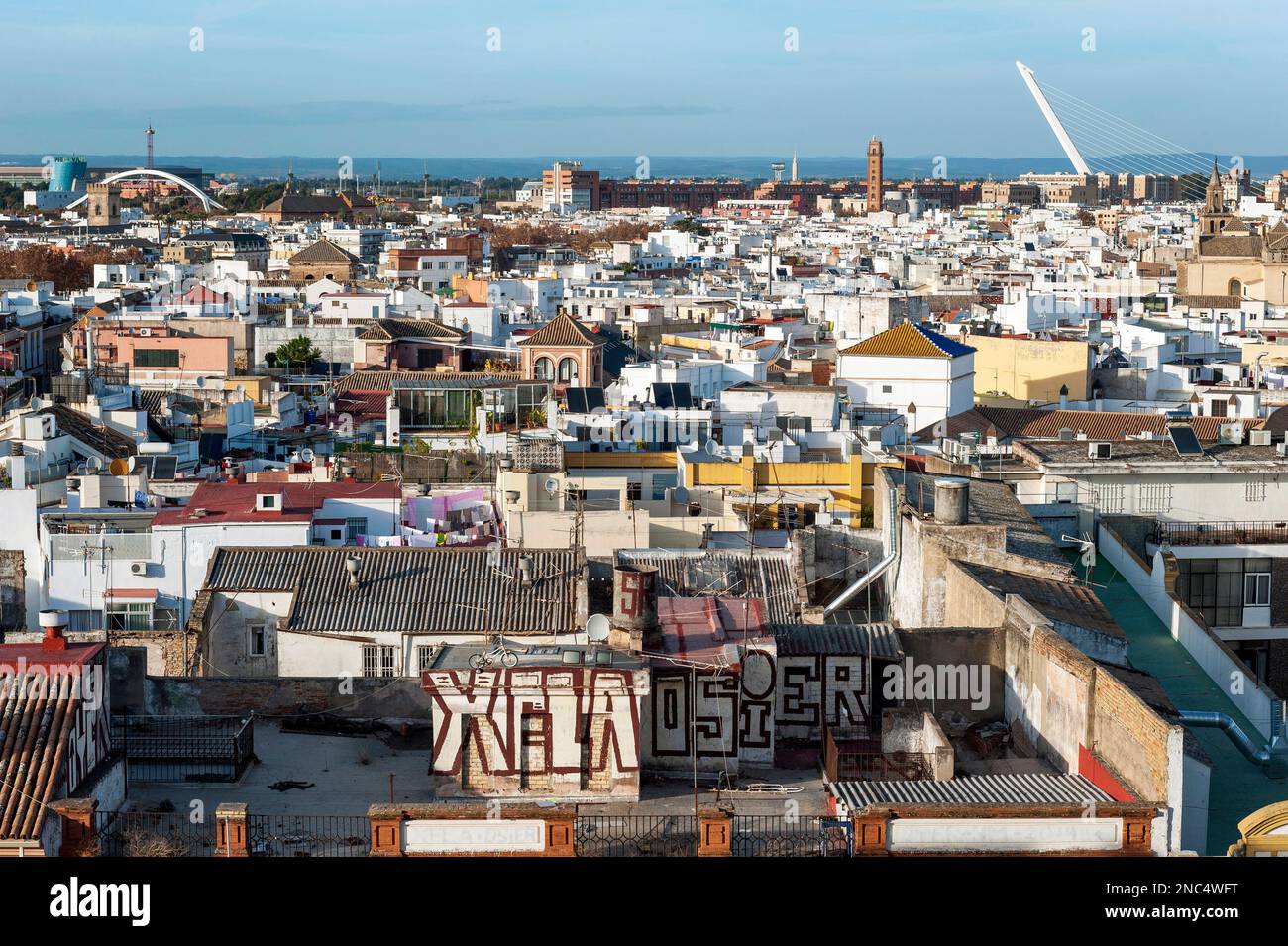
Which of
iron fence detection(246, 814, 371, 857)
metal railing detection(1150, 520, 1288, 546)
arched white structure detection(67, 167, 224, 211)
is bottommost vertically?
iron fence detection(246, 814, 371, 857)

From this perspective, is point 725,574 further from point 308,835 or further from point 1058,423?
point 1058,423

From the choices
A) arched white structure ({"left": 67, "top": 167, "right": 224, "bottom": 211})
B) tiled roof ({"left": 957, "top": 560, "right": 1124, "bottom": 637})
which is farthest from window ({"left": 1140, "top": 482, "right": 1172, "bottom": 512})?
arched white structure ({"left": 67, "top": 167, "right": 224, "bottom": 211})

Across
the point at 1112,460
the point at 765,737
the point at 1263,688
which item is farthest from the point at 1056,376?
the point at 765,737

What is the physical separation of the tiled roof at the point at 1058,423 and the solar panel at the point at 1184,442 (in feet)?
10.4

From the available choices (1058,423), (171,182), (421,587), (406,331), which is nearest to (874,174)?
(171,182)

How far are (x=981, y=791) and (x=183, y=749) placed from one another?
3490mm

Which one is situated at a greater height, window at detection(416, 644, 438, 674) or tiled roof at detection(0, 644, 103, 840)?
tiled roof at detection(0, 644, 103, 840)

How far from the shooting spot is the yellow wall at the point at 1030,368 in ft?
93.1

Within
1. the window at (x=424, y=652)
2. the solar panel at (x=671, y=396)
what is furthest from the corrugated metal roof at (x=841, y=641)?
the solar panel at (x=671, y=396)

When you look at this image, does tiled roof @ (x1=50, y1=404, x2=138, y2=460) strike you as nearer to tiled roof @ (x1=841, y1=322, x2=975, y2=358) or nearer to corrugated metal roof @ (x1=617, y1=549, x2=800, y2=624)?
corrugated metal roof @ (x1=617, y1=549, x2=800, y2=624)

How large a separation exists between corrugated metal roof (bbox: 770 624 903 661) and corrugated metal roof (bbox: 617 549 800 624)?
2.19 metres

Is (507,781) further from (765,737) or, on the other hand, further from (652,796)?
(765,737)

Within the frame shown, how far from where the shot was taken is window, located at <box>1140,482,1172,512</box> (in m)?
14.0

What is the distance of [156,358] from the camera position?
3055 cm
